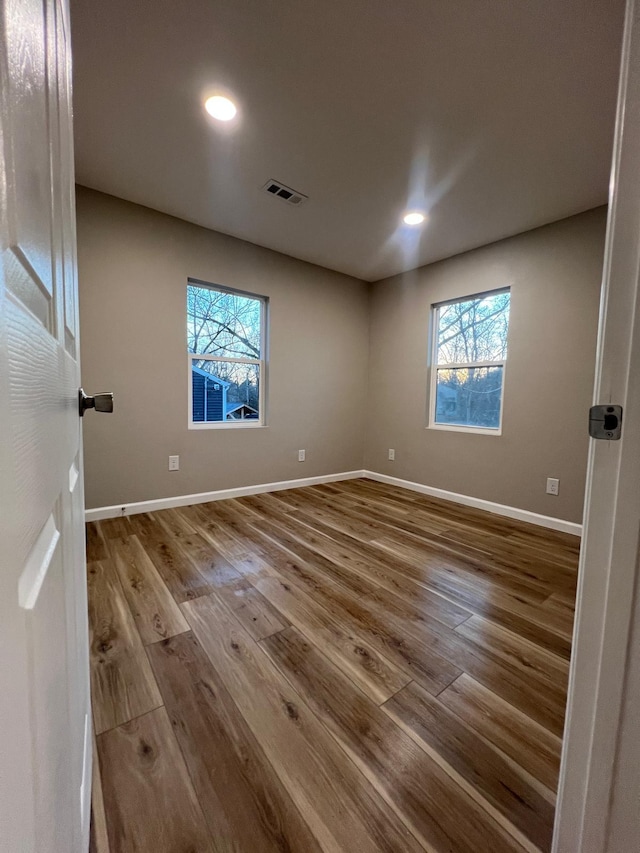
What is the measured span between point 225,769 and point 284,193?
294 cm

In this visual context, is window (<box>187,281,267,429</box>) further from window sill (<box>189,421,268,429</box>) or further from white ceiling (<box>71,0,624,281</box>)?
white ceiling (<box>71,0,624,281</box>)

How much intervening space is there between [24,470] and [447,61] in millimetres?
2131

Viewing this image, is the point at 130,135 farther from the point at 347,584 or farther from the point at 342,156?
the point at 347,584

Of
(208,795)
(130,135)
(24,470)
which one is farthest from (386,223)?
(208,795)

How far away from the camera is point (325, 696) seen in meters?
1.10

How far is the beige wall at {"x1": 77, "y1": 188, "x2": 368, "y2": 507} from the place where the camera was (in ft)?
8.15

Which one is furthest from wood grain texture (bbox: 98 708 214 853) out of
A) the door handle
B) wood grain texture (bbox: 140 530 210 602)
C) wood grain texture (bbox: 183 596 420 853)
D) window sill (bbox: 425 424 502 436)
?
window sill (bbox: 425 424 502 436)

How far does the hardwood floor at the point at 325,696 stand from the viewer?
784mm

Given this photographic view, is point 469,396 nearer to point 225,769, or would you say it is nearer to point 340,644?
point 340,644

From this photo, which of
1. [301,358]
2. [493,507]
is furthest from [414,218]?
[493,507]

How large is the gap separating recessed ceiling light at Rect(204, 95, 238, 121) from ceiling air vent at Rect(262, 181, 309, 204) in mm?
519

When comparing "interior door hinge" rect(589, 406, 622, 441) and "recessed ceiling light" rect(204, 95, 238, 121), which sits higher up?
"recessed ceiling light" rect(204, 95, 238, 121)

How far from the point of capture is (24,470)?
0.29m

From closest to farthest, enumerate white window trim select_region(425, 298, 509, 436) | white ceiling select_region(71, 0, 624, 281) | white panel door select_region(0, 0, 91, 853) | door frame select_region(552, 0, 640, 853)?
white panel door select_region(0, 0, 91, 853) < door frame select_region(552, 0, 640, 853) < white ceiling select_region(71, 0, 624, 281) < white window trim select_region(425, 298, 509, 436)
